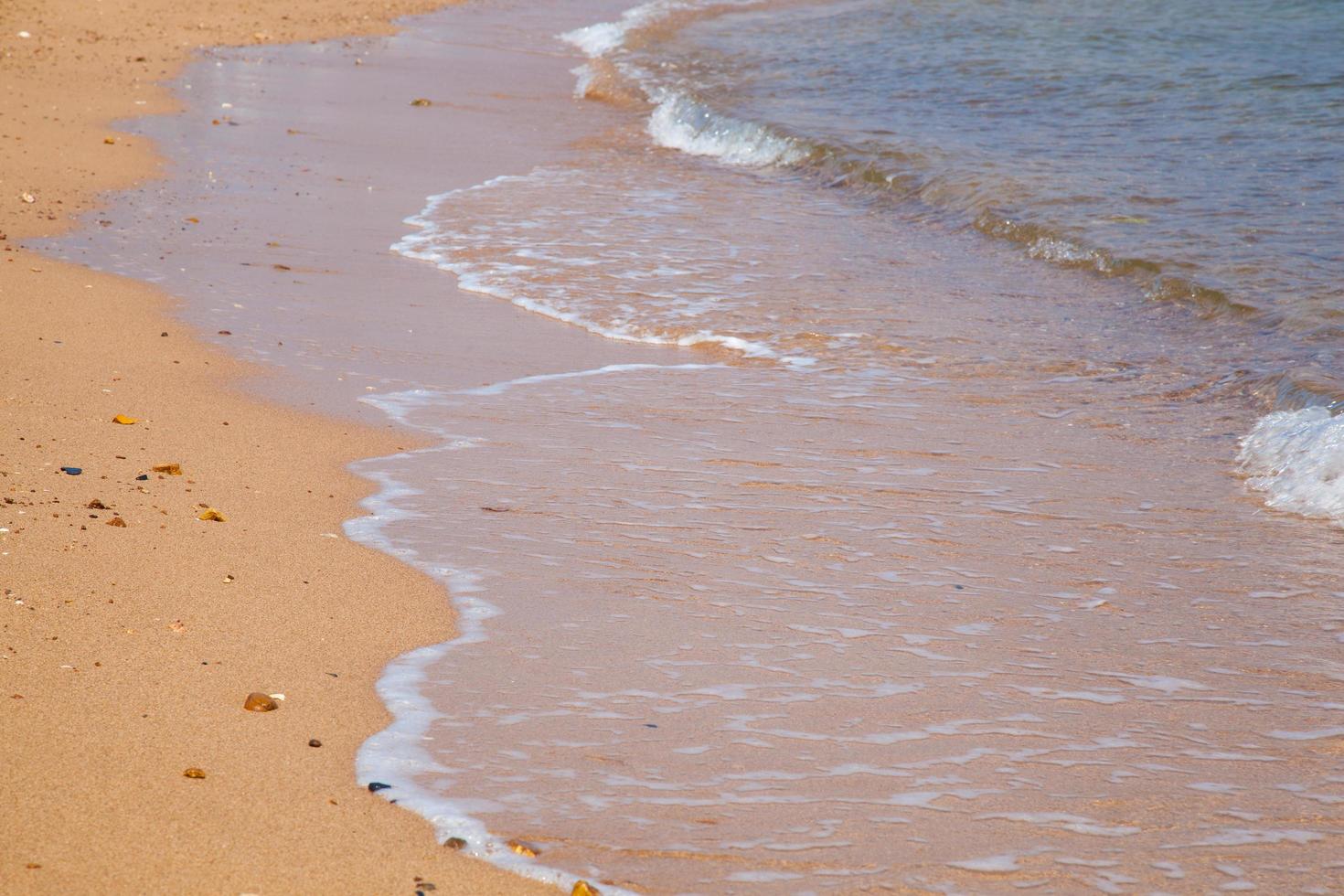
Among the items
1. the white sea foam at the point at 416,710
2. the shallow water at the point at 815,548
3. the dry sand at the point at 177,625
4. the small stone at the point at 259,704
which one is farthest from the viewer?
the small stone at the point at 259,704

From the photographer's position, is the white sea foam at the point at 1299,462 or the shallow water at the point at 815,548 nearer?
the shallow water at the point at 815,548

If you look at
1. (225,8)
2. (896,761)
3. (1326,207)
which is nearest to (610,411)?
(896,761)

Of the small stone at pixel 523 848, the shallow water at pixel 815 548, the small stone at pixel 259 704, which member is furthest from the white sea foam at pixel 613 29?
the small stone at pixel 523 848

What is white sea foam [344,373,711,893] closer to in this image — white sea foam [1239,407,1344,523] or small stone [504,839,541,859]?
small stone [504,839,541,859]

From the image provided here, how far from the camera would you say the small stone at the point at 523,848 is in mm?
2699

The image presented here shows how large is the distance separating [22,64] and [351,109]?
10.4ft

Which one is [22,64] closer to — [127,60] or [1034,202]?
[127,60]

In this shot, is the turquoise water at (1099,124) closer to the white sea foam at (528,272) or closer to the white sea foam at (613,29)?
the white sea foam at (613,29)

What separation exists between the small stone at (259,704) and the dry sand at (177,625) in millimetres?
21

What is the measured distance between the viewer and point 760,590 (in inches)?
156

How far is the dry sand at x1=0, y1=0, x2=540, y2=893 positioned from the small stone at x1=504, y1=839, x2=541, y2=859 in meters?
0.08

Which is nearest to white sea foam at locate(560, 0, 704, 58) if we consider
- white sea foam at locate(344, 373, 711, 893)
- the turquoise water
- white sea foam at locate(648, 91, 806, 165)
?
the turquoise water

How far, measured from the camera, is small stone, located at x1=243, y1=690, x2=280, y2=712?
3.13 m

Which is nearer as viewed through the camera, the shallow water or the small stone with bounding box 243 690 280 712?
the shallow water
